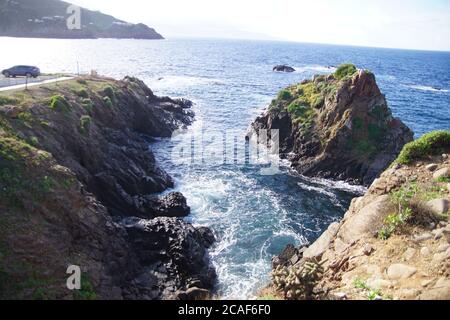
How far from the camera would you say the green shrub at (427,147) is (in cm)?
1964

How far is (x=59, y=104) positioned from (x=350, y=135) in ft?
110

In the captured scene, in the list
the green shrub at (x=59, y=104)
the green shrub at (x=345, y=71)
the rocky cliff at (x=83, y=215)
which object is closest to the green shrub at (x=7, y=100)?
the rocky cliff at (x=83, y=215)

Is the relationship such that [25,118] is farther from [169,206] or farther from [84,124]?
[169,206]

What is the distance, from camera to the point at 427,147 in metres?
19.7

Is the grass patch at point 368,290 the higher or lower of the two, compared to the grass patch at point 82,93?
lower

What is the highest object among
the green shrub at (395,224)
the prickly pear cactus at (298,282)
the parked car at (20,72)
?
the parked car at (20,72)

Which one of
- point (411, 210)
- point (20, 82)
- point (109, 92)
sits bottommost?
point (411, 210)

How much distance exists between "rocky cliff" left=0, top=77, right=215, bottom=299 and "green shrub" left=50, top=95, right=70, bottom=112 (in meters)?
0.13

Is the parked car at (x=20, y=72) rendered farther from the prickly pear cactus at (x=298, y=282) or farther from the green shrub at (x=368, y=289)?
the green shrub at (x=368, y=289)

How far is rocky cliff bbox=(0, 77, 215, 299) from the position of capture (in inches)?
698

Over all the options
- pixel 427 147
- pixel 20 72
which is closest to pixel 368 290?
pixel 427 147

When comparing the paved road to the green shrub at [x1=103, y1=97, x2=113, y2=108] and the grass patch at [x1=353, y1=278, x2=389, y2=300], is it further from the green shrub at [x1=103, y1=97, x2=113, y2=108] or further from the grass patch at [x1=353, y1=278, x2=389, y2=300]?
the grass patch at [x1=353, y1=278, x2=389, y2=300]

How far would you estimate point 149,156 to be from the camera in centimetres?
4225

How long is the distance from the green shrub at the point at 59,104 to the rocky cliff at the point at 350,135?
28094 millimetres
